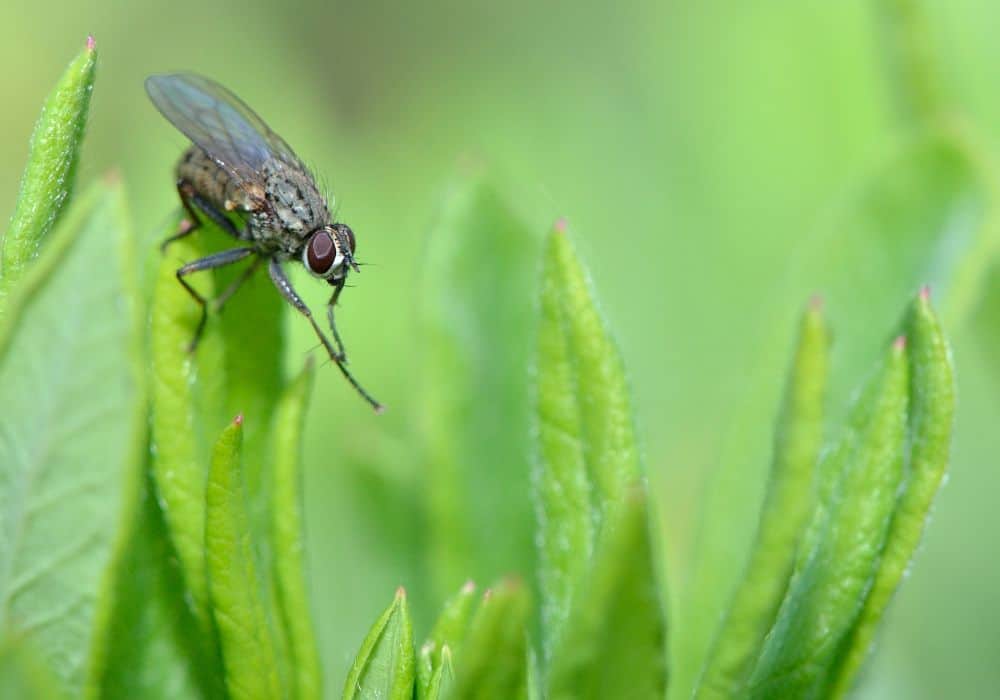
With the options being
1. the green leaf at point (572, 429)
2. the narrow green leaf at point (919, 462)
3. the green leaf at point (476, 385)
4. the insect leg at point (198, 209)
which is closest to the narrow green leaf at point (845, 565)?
the narrow green leaf at point (919, 462)

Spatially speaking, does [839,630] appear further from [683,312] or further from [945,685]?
[683,312]

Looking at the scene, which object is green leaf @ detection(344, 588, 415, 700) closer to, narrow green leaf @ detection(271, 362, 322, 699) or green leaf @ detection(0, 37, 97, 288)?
narrow green leaf @ detection(271, 362, 322, 699)

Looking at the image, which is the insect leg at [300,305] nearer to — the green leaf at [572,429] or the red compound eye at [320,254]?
the red compound eye at [320,254]

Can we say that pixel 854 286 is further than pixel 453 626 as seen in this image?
Yes

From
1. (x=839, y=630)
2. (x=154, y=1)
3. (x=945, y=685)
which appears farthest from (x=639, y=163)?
(x=839, y=630)

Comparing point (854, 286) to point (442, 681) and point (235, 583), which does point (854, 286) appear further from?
point (235, 583)

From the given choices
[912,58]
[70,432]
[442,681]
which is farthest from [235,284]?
[912,58]
